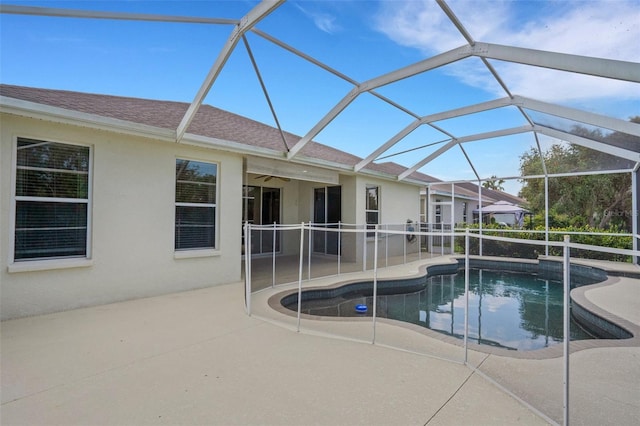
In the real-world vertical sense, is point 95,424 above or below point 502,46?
below

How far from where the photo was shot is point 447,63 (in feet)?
18.3

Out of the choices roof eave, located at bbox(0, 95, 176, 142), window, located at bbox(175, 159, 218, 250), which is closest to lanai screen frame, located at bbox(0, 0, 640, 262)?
roof eave, located at bbox(0, 95, 176, 142)

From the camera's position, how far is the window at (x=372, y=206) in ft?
38.6

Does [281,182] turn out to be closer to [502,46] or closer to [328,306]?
[328,306]

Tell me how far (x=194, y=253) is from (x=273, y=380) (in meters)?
4.53

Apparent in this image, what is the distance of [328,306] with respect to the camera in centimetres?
686

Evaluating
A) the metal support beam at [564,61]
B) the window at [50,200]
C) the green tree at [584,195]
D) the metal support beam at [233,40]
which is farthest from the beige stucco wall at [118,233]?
the green tree at [584,195]

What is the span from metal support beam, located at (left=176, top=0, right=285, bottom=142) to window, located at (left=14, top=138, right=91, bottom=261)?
1.96 metres

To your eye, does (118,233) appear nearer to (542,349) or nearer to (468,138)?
(542,349)

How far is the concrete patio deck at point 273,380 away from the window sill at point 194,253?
2.16 m

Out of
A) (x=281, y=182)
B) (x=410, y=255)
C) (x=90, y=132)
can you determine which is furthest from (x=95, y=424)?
(x=410, y=255)

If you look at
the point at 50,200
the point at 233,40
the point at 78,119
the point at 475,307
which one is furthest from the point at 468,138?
the point at 50,200

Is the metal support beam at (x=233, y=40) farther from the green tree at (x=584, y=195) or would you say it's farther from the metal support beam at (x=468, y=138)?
the green tree at (x=584, y=195)

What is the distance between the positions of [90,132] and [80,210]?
132 centimetres
